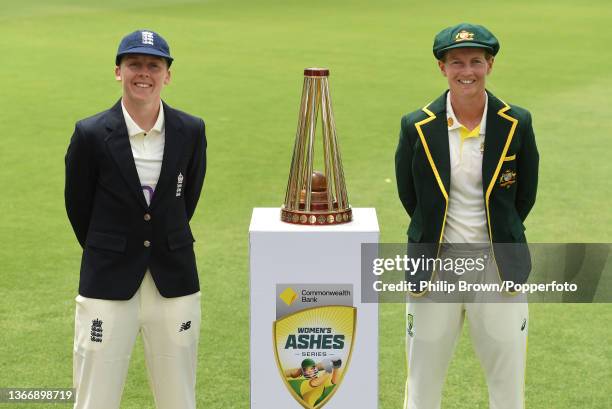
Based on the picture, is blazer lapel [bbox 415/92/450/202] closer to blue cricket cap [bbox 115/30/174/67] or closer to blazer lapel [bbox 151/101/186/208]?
blazer lapel [bbox 151/101/186/208]

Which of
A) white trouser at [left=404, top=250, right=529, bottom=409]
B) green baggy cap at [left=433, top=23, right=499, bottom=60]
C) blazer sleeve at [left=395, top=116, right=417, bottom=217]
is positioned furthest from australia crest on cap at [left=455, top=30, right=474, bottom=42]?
white trouser at [left=404, top=250, right=529, bottom=409]

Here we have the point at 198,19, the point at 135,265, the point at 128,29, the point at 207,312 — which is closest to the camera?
the point at 135,265

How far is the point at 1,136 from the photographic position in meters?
12.2

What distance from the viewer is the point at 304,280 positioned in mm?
4512

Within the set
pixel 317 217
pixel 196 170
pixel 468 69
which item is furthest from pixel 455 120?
pixel 196 170

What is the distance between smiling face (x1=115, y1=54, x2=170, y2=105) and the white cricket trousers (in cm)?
72

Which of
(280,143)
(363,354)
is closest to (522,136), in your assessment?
(363,354)

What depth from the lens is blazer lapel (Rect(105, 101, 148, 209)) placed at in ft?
14.3

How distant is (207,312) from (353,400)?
2627 mm

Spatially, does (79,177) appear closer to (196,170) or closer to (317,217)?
(196,170)

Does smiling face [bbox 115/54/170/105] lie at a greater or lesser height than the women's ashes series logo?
greater

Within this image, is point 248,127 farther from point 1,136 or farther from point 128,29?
point 128,29

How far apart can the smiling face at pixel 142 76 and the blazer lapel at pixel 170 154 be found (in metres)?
0.13

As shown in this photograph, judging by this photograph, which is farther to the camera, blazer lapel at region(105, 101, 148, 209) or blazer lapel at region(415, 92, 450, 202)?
blazer lapel at region(415, 92, 450, 202)
